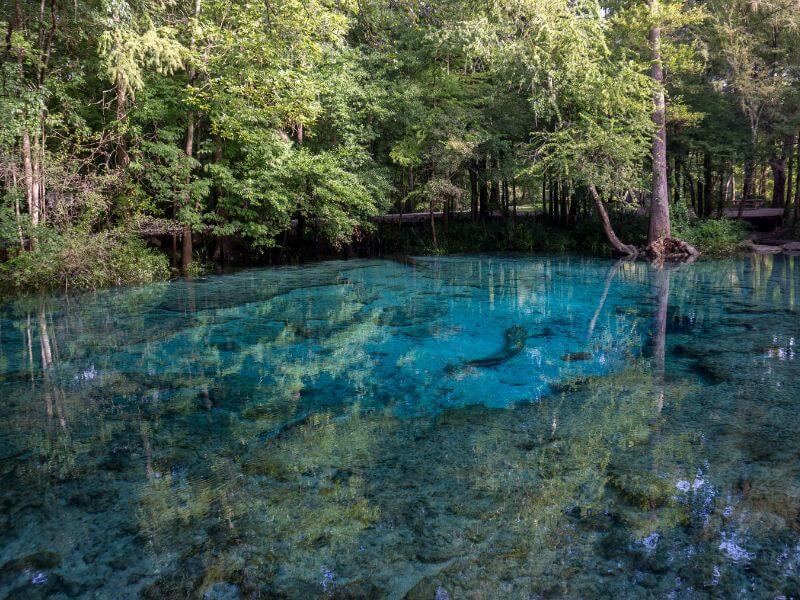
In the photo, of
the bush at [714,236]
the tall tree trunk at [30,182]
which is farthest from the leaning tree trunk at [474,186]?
the tall tree trunk at [30,182]

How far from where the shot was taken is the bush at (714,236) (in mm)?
17125

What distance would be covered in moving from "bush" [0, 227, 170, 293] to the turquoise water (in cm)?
349

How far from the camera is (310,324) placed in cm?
797

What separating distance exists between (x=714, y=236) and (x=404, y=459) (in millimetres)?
17770

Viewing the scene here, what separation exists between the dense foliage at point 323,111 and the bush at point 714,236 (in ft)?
1.17

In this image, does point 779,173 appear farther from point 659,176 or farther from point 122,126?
point 122,126

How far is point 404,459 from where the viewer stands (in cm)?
353

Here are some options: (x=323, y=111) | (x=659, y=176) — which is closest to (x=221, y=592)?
(x=323, y=111)

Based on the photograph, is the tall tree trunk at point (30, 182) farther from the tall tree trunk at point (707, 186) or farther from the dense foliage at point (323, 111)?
the tall tree trunk at point (707, 186)

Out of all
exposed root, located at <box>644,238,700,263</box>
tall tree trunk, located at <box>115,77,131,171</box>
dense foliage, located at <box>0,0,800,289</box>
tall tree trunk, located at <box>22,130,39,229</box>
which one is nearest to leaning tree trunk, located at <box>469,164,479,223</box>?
dense foliage, located at <box>0,0,800,289</box>

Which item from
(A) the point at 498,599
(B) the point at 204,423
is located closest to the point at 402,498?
(A) the point at 498,599

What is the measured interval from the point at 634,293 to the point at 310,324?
601cm

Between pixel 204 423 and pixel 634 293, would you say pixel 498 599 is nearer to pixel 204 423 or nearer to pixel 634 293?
pixel 204 423

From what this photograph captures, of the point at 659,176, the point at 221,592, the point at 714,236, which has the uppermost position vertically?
the point at 659,176
